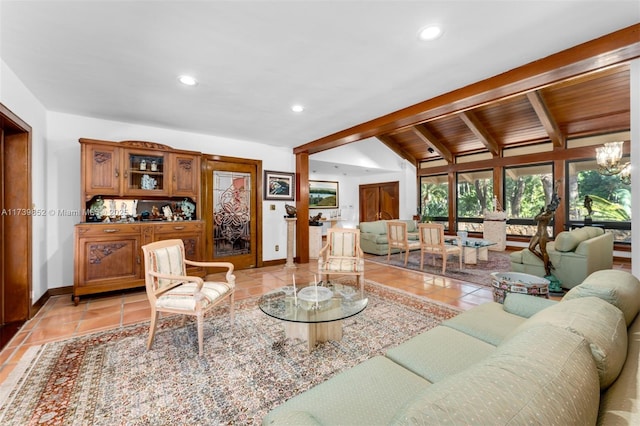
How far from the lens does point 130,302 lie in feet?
11.1

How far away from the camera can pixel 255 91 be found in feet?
9.95

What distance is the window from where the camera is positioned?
8719 mm

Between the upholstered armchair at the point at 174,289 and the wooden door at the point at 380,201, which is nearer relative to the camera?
the upholstered armchair at the point at 174,289

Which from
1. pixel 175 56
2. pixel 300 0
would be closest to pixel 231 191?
pixel 175 56

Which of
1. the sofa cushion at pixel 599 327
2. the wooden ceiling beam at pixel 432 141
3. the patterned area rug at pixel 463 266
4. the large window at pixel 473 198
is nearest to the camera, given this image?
the sofa cushion at pixel 599 327

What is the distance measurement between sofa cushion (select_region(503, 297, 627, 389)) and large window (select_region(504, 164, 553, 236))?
7332mm

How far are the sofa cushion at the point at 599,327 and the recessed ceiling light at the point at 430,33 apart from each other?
1956 mm

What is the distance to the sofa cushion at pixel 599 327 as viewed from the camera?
2.67 ft

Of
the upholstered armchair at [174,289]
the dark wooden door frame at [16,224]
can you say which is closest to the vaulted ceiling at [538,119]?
the upholstered armchair at [174,289]

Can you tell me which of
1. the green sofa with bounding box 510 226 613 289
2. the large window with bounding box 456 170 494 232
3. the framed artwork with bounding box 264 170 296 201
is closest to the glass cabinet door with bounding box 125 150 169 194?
the framed artwork with bounding box 264 170 296 201

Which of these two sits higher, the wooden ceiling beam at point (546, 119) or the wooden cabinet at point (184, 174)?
the wooden ceiling beam at point (546, 119)

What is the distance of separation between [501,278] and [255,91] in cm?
339

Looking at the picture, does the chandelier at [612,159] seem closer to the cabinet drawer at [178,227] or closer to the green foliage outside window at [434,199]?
the green foliage outside window at [434,199]

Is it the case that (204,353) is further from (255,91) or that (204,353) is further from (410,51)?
(410,51)
